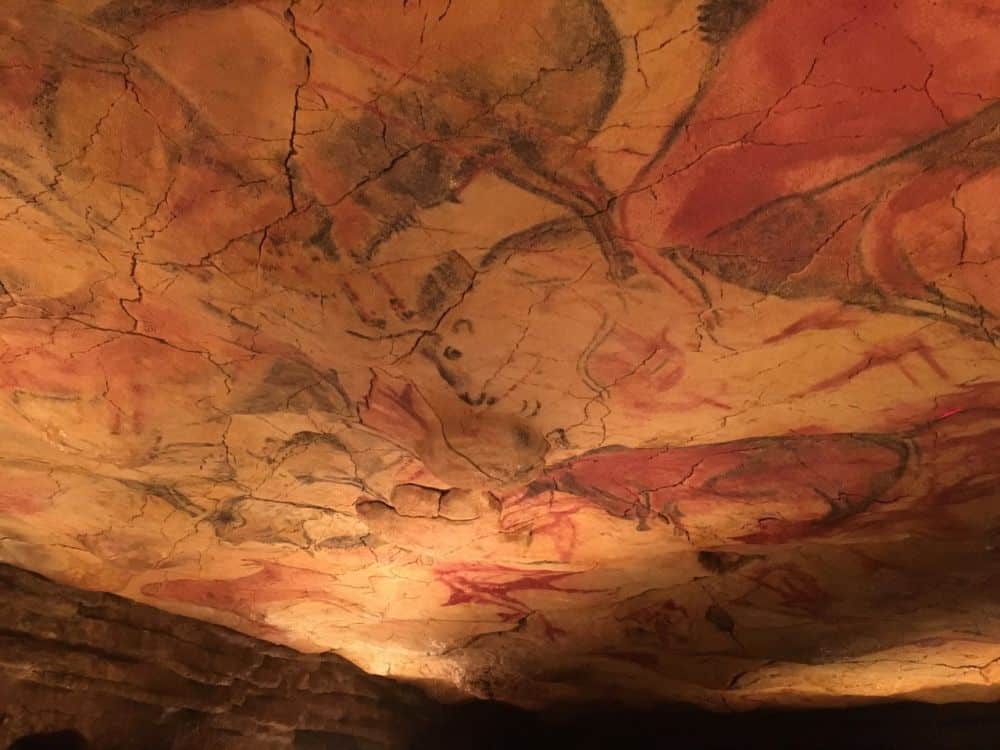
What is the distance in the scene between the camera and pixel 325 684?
4.42 meters

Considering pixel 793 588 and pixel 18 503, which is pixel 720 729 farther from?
pixel 18 503

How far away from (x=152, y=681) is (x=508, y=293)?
3027 mm

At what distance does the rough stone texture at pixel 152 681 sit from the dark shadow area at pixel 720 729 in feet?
3.76

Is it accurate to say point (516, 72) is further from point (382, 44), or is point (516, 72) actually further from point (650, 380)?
point (650, 380)

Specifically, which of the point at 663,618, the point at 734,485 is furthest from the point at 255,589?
the point at 734,485

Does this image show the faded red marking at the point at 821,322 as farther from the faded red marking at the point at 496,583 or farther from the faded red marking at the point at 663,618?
the faded red marking at the point at 663,618

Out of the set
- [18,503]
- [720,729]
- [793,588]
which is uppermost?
[18,503]

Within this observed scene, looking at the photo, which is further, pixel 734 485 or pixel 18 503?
pixel 18 503

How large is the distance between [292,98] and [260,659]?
3558 millimetres

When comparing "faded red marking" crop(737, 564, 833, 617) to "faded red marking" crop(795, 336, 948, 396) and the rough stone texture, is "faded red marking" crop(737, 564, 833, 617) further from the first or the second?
the rough stone texture

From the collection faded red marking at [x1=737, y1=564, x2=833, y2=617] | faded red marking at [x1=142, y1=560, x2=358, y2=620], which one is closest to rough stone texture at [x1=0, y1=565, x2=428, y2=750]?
faded red marking at [x1=142, y1=560, x2=358, y2=620]

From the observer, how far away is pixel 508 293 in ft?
5.64

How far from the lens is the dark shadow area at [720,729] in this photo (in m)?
4.92

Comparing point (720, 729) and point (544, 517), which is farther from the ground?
point (544, 517)
